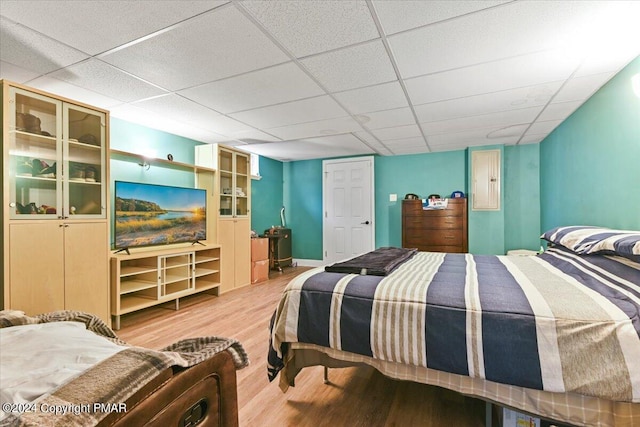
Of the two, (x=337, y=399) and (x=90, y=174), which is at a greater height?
(x=90, y=174)

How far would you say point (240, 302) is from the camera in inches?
147

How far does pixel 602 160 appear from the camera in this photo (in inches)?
101

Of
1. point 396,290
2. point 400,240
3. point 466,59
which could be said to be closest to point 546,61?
point 466,59

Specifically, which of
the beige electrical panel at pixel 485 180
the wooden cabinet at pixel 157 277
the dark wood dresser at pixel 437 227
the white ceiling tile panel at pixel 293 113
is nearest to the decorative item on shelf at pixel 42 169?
the wooden cabinet at pixel 157 277

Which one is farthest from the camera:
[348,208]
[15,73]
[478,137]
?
[348,208]

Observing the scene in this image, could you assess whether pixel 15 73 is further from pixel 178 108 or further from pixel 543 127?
pixel 543 127

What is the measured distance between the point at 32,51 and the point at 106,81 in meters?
0.49

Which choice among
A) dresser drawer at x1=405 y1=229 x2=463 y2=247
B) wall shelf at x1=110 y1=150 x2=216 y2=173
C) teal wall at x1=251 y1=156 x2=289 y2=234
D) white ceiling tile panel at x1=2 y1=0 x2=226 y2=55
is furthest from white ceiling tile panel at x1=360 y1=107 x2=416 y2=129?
teal wall at x1=251 y1=156 x2=289 y2=234

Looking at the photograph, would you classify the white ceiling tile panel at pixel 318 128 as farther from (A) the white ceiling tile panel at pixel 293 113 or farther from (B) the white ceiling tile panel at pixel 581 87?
(B) the white ceiling tile panel at pixel 581 87

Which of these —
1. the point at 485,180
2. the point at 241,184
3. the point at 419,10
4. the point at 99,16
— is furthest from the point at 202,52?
the point at 485,180

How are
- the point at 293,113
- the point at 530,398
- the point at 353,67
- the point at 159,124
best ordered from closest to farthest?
1. the point at 530,398
2. the point at 353,67
3. the point at 293,113
4. the point at 159,124

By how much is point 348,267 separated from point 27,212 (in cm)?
262

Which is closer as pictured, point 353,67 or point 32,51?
point 32,51

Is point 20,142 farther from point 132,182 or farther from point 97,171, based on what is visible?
point 132,182
